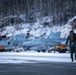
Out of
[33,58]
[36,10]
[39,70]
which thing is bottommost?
[33,58]

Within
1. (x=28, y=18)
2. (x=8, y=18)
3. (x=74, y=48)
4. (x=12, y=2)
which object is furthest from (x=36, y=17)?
(x=74, y=48)

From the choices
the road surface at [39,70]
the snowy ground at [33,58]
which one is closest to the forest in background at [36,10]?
the snowy ground at [33,58]

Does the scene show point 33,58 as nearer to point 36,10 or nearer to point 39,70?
point 39,70

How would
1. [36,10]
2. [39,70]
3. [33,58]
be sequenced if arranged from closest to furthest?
[39,70]
[33,58]
[36,10]

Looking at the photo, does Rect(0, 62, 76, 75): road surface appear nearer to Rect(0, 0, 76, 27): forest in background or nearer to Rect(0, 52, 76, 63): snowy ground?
Rect(0, 52, 76, 63): snowy ground

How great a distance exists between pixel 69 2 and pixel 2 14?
43.2 feet

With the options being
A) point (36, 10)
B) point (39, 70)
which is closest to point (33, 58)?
point (39, 70)

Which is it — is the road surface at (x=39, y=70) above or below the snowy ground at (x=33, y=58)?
above

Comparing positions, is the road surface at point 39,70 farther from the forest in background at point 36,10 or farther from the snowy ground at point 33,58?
the forest in background at point 36,10

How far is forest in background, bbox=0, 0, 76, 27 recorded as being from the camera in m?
58.9

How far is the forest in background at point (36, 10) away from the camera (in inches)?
Answer: 2319

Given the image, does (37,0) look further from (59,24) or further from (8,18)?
(59,24)

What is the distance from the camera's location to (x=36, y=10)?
63.8 m

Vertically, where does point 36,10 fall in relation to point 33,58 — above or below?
above
